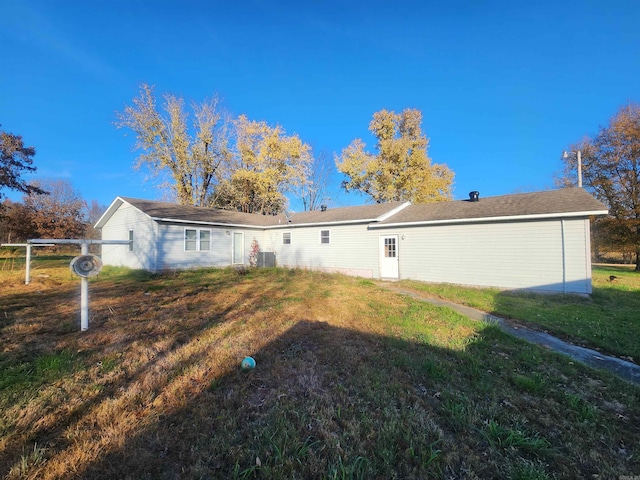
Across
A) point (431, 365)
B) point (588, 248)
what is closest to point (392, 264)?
point (588, 248)

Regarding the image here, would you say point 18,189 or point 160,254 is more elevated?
point 18,189

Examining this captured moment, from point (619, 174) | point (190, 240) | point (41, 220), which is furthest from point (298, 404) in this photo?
point (41, 220)

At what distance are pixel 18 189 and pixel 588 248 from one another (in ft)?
91.2

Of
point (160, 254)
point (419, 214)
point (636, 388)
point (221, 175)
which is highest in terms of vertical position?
point (221, 175)

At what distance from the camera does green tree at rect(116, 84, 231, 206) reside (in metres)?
21.1

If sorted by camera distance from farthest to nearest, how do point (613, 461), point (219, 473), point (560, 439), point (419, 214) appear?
point (419, 214), point (560, 439), point (613, 461), point (219, 473)

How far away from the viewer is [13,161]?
53.8ft

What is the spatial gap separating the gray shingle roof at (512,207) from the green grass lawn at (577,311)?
8.63 ft

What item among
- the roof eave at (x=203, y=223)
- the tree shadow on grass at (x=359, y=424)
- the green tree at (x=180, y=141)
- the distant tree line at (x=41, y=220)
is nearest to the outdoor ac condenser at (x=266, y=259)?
the roof eave at (x=203, y=223)

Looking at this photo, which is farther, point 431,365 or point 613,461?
point 431,365

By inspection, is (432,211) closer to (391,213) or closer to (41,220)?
(391,213)

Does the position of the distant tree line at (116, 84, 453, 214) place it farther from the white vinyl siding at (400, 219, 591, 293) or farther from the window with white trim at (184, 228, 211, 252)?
the white vinyl siding at (400, 219, 591, 293)

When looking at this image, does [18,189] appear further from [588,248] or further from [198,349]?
[588,248]

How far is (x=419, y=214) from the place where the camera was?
12.1 m
